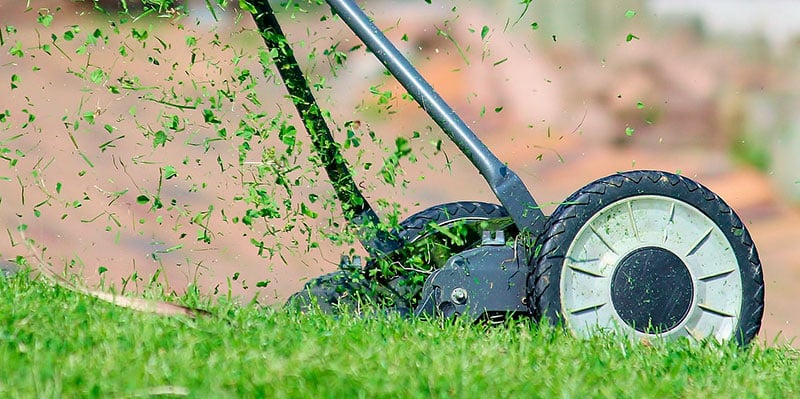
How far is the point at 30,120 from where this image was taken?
367 cm

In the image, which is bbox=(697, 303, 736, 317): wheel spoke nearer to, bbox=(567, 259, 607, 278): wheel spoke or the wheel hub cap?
the wheel hub cap

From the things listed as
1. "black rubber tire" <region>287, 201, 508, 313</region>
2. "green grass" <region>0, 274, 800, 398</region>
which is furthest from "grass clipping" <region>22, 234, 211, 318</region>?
"black rubber tire" <region>287, 201, 508, 313</region>

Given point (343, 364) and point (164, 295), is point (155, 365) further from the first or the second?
point (164, 295)

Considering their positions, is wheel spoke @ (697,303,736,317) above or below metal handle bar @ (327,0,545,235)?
below

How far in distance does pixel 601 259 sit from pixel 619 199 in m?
0.18

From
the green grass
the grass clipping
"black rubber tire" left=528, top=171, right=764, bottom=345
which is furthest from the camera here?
"black rubber tire" left=528, top=171, right=764, bottom=345

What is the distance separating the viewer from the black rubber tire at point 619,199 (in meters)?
3.35

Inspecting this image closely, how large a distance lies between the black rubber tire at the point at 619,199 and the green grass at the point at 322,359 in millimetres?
127

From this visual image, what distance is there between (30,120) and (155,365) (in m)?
1.54

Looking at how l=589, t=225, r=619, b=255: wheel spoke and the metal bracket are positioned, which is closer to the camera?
l=589, t=225, r=619, b=255: wheel spoke

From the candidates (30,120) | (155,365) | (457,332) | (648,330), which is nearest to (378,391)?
(155,365)

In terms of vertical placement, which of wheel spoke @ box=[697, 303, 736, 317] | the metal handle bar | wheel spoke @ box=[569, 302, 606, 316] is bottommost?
wheel spoke @ box=[569, 302, 606, 316]

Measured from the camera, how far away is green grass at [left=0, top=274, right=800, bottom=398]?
→ 231 centimetres

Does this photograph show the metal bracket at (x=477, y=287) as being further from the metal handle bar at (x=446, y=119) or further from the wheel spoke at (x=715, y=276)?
the wheel spoke at (x=715, y=276)
